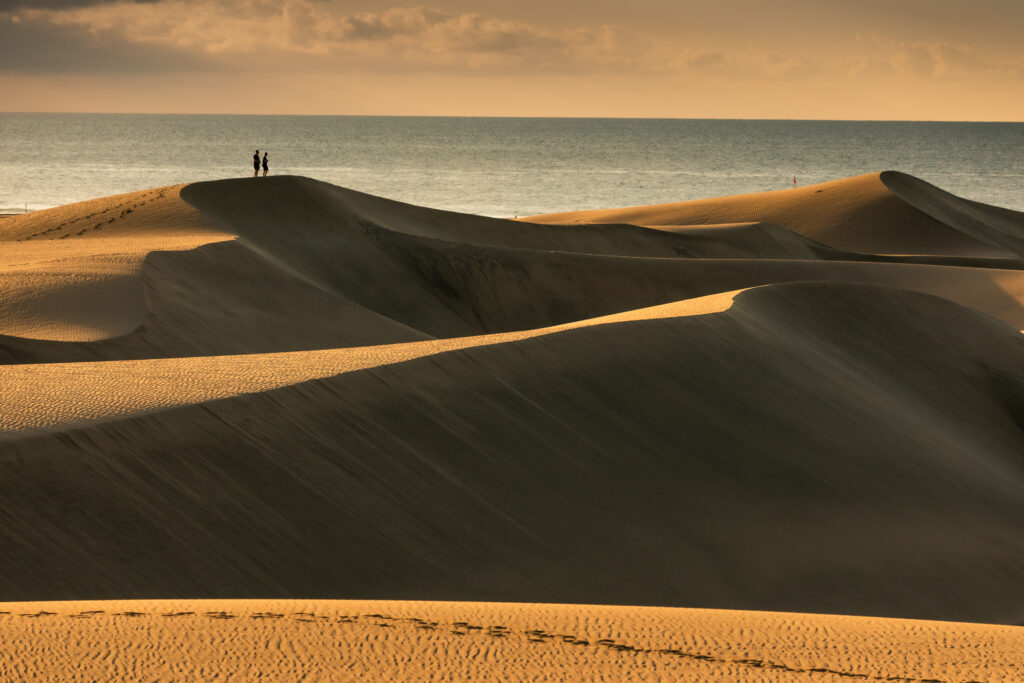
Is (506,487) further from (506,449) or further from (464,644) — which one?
(464,644)

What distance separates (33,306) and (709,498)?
8.43m

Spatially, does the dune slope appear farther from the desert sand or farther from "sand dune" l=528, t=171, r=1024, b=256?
"sand dune" l=528, t=171, r=1024, b=256

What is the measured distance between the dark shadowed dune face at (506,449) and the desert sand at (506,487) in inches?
1.1

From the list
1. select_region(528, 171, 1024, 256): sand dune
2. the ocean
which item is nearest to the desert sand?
select_region(528, 171, 1024, 256): sand dune

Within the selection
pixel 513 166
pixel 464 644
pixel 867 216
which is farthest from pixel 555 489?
pixel 513 166

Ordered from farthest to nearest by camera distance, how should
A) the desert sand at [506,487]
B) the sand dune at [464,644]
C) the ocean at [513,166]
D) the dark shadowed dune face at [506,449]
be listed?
the ocean at [513,166] < the dark shadowed dune face at [506,449] < the desert sand at [506,487] < the sand dune at [464,644]

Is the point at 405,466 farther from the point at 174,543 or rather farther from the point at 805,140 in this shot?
the point at 805,140

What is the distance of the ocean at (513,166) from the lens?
69.2m

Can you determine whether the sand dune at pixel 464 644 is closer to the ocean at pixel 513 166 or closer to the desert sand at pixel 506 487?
the desert sand at pixel 506 487

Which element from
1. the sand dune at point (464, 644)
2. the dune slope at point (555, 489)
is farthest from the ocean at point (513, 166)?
the sand dune at point (464, 644)

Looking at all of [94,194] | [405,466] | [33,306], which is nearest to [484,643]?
[405,466]

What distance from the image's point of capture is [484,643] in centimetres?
423

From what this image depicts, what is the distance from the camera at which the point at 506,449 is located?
361 inches

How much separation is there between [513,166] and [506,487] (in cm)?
9101
